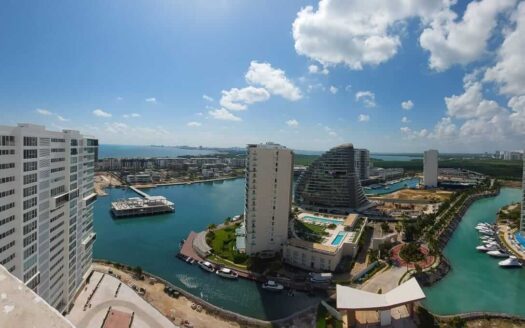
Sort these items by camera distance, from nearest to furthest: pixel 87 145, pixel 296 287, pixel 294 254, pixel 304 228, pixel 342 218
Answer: pixel 87 145 < pixel 296 287 < pixel 294 254 < pixel 304 228 < pixel 342 218

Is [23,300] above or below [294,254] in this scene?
above

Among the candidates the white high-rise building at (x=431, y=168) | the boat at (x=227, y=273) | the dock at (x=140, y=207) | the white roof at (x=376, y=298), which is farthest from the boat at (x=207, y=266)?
the white high-rise building at (x=431, y=168)

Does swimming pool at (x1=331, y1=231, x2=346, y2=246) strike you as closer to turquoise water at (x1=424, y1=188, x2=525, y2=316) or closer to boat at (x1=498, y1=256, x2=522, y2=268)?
turquoise water at (x1=424, y1=188, x2=525, y2=316)

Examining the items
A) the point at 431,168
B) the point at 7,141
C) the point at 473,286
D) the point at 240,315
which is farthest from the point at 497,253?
the point at 431,168

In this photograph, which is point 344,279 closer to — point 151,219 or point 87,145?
point 87,145

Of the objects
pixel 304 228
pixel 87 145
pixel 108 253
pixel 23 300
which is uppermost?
pixel 87 145

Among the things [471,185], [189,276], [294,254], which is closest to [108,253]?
[189,276]

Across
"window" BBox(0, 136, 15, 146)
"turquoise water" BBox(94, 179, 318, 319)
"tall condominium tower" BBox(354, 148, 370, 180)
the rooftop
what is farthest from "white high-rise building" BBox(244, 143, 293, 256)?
"tall condominium tower" BBox(354, 148, 370, 180)
